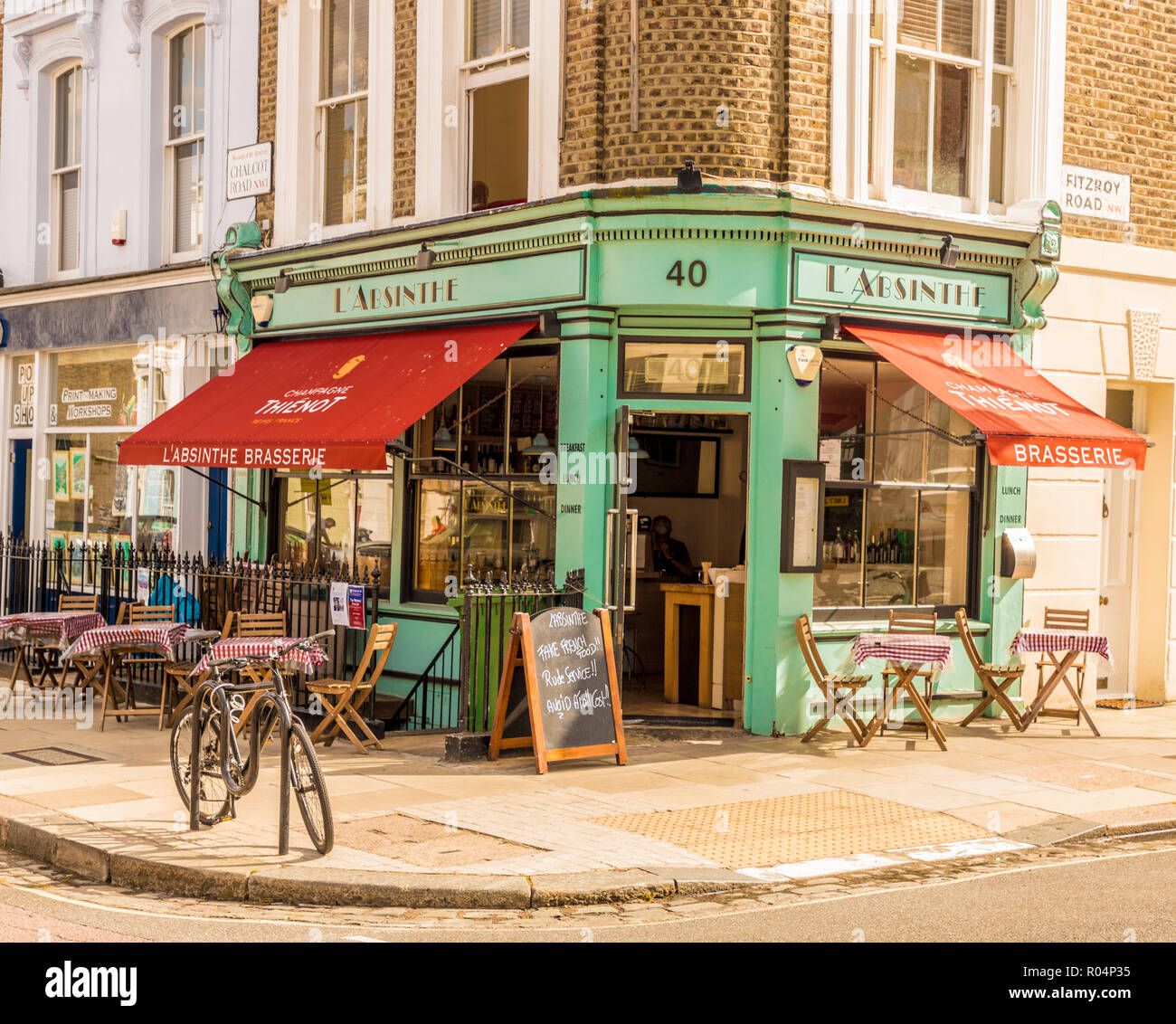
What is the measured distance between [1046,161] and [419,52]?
5768 mm

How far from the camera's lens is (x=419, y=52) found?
1326 centimetres

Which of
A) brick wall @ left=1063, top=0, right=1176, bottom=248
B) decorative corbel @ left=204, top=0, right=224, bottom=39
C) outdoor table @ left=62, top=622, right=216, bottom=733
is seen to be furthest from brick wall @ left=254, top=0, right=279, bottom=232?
brick wall @ left=1063, top=0, right=1176, bottom=248

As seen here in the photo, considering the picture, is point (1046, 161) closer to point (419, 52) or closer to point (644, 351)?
point (644, 351)

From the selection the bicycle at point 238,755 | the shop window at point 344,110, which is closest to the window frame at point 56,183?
the shop window at point 344,110

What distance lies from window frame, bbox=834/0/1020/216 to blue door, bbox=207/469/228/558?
24.5 feet

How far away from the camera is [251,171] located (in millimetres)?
15227

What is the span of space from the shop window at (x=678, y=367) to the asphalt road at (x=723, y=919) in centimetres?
521

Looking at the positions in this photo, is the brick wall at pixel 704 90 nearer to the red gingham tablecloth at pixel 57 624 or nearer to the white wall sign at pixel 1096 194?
the white wall sign at pixel 1096 194

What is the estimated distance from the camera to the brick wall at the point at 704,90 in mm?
11570

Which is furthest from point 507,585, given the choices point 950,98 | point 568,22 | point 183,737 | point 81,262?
point 81,262

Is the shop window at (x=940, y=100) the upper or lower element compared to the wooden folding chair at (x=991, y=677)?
upper

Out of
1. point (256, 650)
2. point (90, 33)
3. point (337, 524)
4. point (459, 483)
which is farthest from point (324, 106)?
point (256, 650)

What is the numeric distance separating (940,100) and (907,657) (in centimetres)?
510

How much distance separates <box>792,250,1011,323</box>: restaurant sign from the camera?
1177cm
